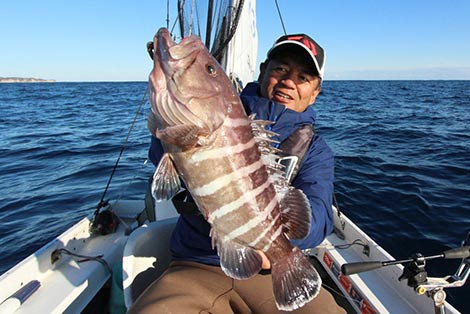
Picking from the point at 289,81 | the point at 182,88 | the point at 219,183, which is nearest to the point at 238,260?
the point at 219,183

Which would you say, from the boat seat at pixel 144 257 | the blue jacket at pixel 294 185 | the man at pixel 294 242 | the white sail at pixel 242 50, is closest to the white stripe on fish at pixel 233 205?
the man at pixel 294 242

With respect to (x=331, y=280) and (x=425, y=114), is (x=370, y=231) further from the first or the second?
(x=425, y=114)

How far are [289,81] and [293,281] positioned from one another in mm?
1711

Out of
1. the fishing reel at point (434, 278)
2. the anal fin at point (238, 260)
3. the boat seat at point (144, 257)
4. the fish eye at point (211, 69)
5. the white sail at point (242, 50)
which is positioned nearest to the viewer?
the fish eye at point (211, 69)

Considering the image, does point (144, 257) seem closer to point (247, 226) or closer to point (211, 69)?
point (247, 226)

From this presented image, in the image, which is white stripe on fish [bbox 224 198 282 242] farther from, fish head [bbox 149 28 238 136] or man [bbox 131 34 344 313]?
fish head [bbox 149 28 238 136]

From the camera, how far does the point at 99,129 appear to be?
1584 cm

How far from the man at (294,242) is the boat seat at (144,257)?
0.37 m

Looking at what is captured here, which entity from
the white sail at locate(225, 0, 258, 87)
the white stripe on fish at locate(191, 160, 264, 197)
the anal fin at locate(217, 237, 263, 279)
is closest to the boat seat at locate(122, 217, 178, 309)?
the anal fin at locate(217, 237, 263, 279)

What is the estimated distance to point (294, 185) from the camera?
2.66m

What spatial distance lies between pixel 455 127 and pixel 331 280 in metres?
14.7

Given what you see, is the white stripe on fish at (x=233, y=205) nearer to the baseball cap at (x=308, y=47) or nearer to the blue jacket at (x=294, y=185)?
the blue jacket at (x=294, y=185)

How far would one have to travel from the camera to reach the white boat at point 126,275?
9.25ft

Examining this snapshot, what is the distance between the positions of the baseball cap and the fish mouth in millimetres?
1385
